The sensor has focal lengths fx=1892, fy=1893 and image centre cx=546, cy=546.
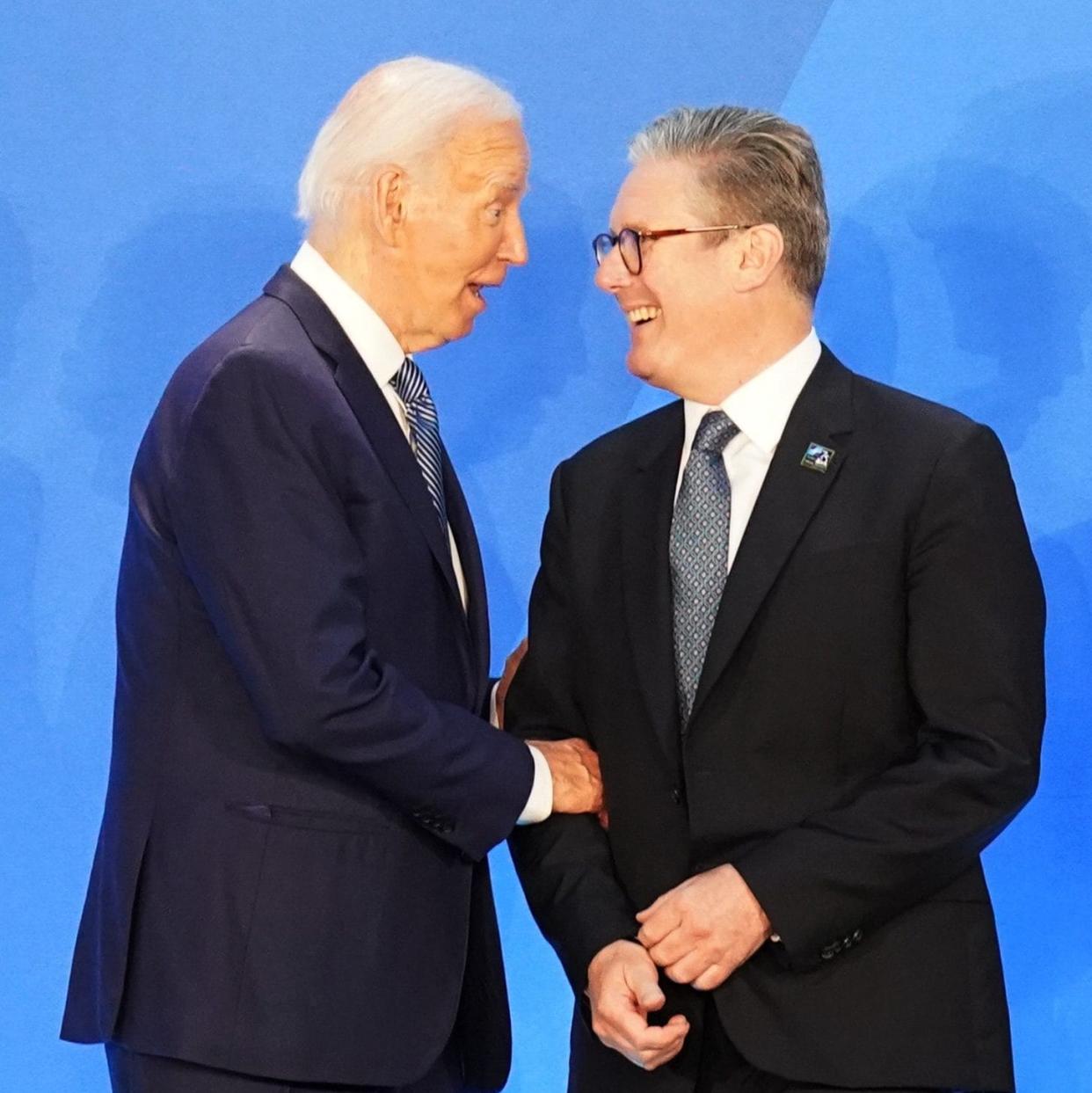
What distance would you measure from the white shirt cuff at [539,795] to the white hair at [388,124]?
2.76ft

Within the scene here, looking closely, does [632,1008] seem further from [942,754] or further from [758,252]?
[758,252]

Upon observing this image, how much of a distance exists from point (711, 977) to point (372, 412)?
881 millimetres

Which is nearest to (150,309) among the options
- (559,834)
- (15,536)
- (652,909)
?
(15,536)

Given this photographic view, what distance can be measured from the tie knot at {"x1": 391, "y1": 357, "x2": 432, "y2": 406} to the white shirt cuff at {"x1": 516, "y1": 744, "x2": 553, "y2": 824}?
0.53 meters

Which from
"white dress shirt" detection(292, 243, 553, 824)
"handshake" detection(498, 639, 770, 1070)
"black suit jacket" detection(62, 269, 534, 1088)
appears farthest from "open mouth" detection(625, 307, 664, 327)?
"handshake" detection(498, 639, 770, 1070)

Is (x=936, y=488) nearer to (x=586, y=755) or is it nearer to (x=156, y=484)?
(x=586, y=755)

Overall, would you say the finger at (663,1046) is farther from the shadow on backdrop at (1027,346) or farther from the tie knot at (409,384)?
the shadow on backdrop at (1027,346)

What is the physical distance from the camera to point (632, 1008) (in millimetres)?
2467

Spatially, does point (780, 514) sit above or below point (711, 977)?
above

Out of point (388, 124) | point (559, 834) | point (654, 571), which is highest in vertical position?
point (388, 124)

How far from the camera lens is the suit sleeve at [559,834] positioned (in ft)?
8.54

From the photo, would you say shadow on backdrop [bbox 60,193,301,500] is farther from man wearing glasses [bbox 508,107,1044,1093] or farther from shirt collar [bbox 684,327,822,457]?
shirt collar [bbox 684,327,822,457]

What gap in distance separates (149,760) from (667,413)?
95 centimetres

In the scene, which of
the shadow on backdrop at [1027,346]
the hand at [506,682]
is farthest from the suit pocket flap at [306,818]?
the shadow on backdrop at [1027,346]
